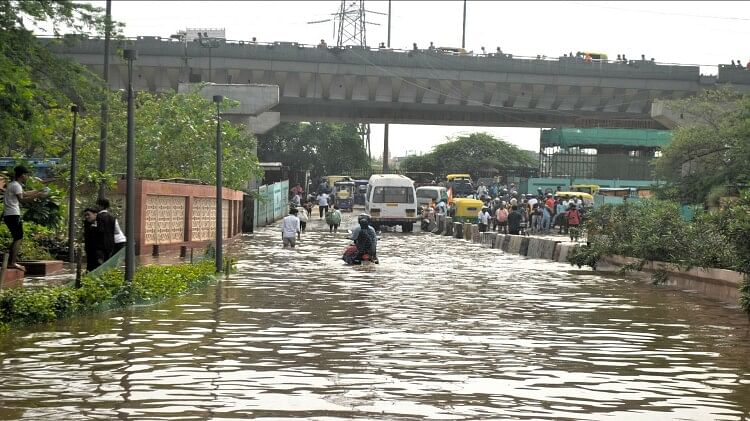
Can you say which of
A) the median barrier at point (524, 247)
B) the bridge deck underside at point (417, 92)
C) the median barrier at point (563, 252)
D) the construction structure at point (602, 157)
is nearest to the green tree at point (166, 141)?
the median barrier at point (524, 247)

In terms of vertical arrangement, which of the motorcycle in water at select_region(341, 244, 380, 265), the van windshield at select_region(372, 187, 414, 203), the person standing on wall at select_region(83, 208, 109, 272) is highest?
the van windshield at select_region(372, 187, 414, 203)

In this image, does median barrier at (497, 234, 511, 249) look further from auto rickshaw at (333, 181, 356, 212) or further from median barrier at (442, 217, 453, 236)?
auto rickshaw at (333, 181, 356, 212)

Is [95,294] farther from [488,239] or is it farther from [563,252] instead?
[488,239]

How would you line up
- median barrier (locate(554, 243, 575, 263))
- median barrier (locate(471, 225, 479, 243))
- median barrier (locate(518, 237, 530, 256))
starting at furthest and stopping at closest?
median barrier (locate(471, 225, 479, 243)) < median barrier (locate(518, 237, 530, 256)) < median barrier (locate(554, 243, 575, 263))

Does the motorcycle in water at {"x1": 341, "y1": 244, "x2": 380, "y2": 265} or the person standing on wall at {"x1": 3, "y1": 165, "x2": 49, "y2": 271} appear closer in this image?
the person standing on wall at {"x1": 3, "y1": 165, "x2": 49, "y2": 271}

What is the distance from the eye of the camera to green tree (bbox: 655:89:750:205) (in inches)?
1869

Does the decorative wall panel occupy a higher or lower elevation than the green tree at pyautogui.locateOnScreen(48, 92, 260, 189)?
lower

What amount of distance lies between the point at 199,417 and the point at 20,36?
15.0 metres

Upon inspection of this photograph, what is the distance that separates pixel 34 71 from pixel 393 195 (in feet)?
107

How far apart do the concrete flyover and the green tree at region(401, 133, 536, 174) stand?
48.7 metres

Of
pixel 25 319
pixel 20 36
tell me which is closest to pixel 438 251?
pixel 20 36

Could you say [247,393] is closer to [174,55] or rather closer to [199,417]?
[199,417]

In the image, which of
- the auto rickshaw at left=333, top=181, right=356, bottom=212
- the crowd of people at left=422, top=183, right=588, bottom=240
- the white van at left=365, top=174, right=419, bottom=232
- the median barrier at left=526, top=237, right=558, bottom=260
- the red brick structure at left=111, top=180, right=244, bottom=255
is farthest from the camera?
the auto rickshaw at left=333, top=181, right=356, bottom=212

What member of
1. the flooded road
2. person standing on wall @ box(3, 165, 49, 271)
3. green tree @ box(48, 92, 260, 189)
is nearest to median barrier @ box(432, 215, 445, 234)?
green tree @ box(48, 92, 260, 189)
